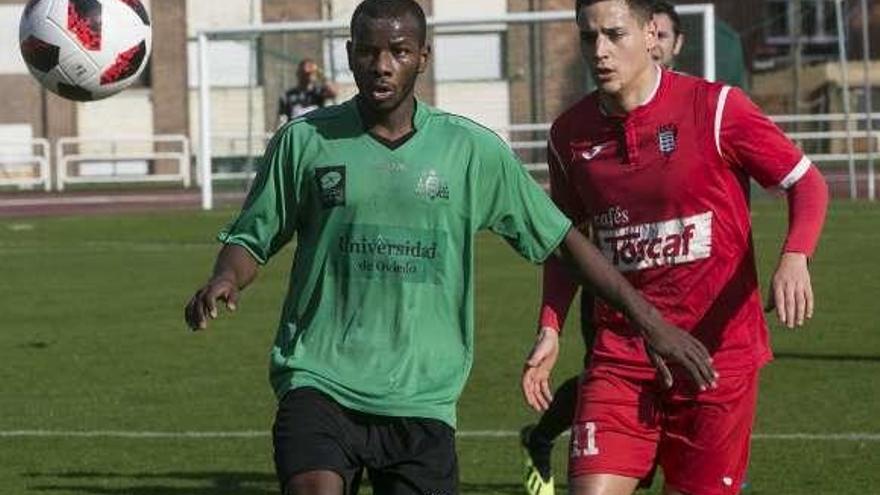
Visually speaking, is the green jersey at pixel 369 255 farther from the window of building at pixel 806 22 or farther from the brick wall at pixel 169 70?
the brick wall at pixel 169 70

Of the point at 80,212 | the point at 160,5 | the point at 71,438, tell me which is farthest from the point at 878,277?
the point at 160,5

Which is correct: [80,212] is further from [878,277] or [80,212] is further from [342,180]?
[342,180]

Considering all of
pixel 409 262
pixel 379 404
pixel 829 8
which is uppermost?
pixel 829 8

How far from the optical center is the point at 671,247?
684 centimetres

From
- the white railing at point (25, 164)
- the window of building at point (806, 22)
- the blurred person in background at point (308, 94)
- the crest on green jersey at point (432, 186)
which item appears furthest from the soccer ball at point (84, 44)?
the white railing at point (25, 164)

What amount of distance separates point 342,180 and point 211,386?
7.61 m

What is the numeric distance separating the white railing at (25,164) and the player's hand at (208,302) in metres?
40.0

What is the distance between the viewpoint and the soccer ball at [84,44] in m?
11.6

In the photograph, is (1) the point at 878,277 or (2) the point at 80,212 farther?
(2) the point at 80,212

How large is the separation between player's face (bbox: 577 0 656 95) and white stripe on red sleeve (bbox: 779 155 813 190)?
54cm

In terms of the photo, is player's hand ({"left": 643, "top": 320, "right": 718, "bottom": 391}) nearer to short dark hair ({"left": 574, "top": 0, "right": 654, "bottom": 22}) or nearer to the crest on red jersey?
the crest on red jersey

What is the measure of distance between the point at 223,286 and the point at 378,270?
18.3 inches

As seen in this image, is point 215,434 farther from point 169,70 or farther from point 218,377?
point 169,70

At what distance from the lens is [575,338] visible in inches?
640
